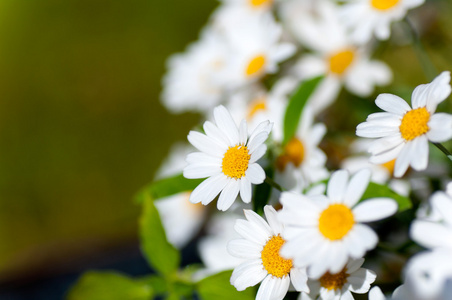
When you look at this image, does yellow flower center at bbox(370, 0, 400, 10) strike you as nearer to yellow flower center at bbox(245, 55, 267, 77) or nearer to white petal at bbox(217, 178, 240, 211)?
yellow flower center at bbox(245, 55, 267, 77)

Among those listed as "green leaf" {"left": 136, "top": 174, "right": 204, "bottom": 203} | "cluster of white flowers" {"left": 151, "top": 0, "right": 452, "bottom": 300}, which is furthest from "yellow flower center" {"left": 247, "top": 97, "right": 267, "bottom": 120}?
"green leaf" {"left": 136, "top": 174, "right": 204, "bottom": 203}

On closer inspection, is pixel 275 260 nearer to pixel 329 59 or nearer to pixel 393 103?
pixel 393 103

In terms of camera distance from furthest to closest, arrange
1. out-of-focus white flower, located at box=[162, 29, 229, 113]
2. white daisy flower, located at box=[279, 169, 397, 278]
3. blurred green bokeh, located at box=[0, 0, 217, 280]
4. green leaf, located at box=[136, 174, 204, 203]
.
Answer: blurred green bokeh, located at box=[0, 0, 217, 280] < out-of-focus white flower, located at box=[162, 29, 229, 113] < green leaf, located at box=[136, 174, 204, 203] < white daisy flower, located at box=[279, 169, 397, 278]

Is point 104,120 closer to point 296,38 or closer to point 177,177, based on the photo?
point 296,38

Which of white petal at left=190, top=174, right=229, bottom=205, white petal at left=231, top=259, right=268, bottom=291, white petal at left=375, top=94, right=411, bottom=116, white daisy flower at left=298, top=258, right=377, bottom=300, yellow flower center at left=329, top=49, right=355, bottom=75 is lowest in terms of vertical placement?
white daisy flower at left=298, top=258, right=377, bottom=300

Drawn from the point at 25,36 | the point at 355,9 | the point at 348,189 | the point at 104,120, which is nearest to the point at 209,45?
the point at 355,9

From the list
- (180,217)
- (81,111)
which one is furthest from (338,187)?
(81,111)

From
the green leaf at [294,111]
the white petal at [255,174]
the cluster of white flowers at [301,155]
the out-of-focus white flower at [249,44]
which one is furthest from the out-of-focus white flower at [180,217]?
the white petal at [255,174]
